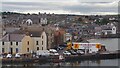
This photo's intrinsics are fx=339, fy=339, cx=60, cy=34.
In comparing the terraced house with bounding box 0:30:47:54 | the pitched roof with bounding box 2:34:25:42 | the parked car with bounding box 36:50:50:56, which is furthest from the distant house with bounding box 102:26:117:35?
the pitched roof with bounding box 2:34:25:42

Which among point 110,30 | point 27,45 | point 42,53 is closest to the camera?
point 42,53

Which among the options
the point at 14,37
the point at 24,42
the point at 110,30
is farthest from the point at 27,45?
the point at 110,30

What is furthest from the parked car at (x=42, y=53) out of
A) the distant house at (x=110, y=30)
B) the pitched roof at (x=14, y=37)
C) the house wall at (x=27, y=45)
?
the distant house at (x=110, y=30)

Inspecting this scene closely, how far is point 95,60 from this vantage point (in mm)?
7082

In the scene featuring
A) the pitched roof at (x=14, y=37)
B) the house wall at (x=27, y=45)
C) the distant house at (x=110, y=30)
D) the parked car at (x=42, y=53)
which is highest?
the pitched roof at (x=14, y=37)

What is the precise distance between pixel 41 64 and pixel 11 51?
85cm

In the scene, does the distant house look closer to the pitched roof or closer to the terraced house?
the terraced house

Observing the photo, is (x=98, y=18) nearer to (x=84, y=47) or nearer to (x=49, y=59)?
(x=84, y=47)

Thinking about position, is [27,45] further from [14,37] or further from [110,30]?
[110,30]

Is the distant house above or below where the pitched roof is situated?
below

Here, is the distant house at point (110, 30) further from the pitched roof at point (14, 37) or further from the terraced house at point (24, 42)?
the pitched roof at point (14, 37)

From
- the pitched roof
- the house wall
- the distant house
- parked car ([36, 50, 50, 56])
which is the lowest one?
the distant house

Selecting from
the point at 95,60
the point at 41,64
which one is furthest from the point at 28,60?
the point at 95,60

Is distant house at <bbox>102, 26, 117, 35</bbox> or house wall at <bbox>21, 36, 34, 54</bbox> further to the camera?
distant house at <bbox>102, 26, 117, 35</bbox>
